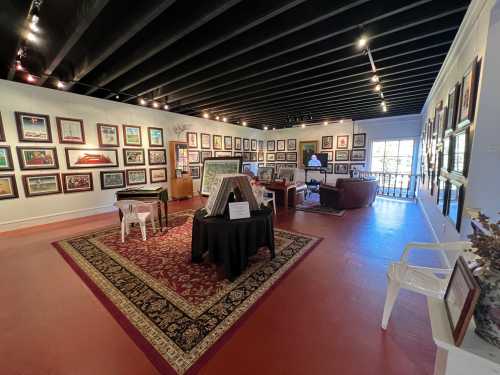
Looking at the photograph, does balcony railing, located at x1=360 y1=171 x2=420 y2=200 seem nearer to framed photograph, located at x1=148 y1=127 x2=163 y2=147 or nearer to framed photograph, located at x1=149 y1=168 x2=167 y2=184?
framed photograph, located at x1=149 y1=168 x2=167 y2=184

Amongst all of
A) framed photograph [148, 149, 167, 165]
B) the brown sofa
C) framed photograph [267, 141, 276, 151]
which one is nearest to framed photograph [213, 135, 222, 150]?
framed photograph [148, 149, 167, 165]

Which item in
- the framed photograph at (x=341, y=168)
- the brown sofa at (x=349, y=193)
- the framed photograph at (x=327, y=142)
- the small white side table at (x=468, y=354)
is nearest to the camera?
the small white side table at (x=468, y=354)

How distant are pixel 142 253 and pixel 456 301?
10.9 ft

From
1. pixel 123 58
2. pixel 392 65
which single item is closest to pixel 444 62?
pixel 392 65

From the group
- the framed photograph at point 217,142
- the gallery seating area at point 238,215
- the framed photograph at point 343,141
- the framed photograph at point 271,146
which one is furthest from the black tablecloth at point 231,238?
the framed photograph at point 271,146

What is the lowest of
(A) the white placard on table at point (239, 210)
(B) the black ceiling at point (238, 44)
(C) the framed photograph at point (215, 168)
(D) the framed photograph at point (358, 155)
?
(A) the white placard on table at point (239, 210)

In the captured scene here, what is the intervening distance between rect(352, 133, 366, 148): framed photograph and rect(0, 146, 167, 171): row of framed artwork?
23.5 feet

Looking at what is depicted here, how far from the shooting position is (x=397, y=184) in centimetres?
752

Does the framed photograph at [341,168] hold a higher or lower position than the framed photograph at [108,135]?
lower

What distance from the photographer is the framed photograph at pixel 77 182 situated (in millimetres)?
4596

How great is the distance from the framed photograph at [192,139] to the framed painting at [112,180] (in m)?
2.35

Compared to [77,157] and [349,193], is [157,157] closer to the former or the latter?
[77,157]

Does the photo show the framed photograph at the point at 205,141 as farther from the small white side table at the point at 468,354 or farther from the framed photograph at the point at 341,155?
the small white side table at the point at 468,354

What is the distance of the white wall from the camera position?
3910 millimetres
